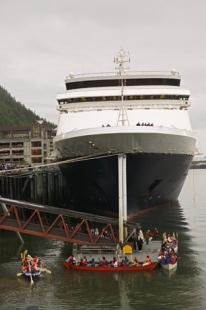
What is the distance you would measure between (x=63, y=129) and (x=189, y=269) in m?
23.5

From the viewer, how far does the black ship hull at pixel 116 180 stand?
37.1 metres

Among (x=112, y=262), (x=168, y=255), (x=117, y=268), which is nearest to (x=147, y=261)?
(x=168, y=255)

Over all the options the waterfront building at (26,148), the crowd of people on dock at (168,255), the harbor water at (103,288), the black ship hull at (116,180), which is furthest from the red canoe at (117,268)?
the waterfront building at (26,148)

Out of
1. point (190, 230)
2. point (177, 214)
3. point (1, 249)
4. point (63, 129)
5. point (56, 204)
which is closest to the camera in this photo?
point (1, 249)

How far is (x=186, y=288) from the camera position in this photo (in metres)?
23.0

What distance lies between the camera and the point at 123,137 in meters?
36.1

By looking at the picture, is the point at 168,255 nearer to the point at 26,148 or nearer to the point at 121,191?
the point at 121,191

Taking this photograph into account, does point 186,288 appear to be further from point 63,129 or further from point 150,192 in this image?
point 63,129

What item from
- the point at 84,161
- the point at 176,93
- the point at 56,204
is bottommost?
the point at 56,204

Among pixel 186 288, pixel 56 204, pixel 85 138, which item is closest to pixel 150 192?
pixel 85 138

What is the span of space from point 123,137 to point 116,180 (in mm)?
3143

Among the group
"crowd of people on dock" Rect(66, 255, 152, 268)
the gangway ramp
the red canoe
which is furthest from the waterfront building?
the red canoe

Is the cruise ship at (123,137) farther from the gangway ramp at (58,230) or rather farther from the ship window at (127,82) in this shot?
the gangway ramp at (58,230)

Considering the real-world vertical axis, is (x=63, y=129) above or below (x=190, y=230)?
above
